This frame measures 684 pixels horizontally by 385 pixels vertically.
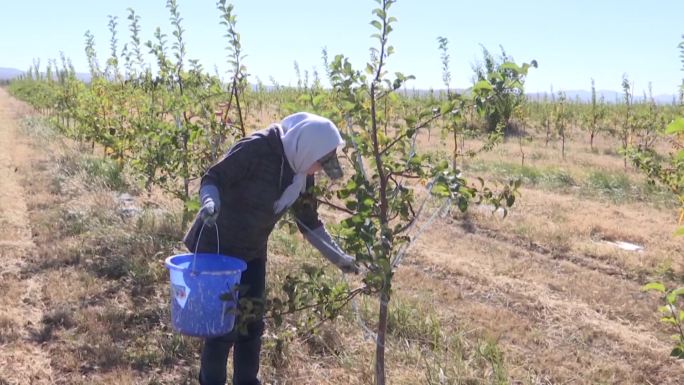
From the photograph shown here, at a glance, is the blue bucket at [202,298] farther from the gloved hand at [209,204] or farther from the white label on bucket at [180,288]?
the gloved hand at [209,204]

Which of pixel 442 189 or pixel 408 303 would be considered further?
pixel 408 303

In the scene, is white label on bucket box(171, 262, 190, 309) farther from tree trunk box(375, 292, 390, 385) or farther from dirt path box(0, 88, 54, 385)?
dirt path box(0, 88, 54, 385)

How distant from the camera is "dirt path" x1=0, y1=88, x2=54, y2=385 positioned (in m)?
3.25

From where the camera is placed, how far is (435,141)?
54.3 feet

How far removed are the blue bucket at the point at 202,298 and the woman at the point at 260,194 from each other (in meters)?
0.18

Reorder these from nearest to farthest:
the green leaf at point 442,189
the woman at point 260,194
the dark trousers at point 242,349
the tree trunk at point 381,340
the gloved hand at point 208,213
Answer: the green leaf at point 442,189 → the gloved hand at point 208,213 → the woman at point 260,194 → the tree trunk at point 381,340 → the dark trousers at point 242,349

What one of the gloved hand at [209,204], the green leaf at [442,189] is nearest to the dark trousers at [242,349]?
the gloved hand at [209,204]

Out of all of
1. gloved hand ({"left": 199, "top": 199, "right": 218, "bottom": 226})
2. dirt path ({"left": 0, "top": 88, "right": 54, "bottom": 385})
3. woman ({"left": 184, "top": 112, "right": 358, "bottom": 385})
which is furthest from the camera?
dirt path ({"left": 0, "top": 88, "right": 54, "bottom": 385})

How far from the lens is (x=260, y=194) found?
97.4 inches

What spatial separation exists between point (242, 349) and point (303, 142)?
108 centimetres

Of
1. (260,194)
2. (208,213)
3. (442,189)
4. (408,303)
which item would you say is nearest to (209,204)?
(208,213)

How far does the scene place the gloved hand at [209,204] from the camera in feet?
7.17

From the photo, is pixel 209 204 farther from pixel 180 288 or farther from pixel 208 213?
pixel 180 288

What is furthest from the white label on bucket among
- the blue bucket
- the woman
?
the woman
